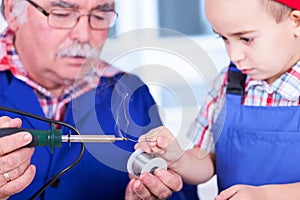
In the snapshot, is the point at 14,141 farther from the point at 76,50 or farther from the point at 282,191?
the point at 282,191

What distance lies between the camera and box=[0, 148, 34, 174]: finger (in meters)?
1.00

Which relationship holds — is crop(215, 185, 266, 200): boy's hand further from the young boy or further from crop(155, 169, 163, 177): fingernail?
crop(155, 169, 163, 177): fingernail

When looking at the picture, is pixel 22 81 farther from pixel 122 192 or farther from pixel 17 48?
pixel 122 192

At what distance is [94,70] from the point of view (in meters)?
1.14

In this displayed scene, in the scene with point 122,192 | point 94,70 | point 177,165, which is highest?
point 94,70

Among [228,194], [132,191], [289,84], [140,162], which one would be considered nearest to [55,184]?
[132,191]

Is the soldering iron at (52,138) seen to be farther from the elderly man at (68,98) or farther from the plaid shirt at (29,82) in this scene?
the plaid shirt at (29,82)

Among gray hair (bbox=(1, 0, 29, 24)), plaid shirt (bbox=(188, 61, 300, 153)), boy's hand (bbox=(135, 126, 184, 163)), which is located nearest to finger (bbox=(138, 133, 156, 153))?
boy's hand (bbox=(135, 126, 184, 163))

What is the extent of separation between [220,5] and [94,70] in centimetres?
27

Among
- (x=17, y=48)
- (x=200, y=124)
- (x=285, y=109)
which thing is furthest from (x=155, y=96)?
(x=17, y=48)

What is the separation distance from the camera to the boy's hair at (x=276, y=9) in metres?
1.10

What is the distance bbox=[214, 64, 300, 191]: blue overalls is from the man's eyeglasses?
309 mm

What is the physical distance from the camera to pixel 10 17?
138 cm

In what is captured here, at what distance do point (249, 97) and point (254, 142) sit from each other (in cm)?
11
